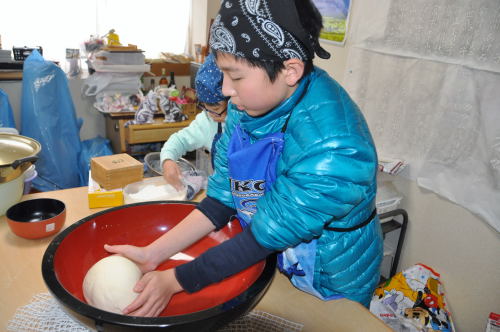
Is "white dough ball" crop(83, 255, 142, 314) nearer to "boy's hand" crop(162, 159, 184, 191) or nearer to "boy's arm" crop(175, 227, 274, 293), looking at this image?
"boy's arm" crop(175, 227, 274, 293)

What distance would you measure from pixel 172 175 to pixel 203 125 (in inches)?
17.7

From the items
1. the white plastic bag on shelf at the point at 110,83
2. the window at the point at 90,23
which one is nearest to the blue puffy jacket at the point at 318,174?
the white plastic bag on shelf at the point at 110,83

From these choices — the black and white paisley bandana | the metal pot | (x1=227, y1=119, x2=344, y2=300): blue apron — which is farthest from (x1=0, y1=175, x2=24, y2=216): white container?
the black and white paisley bandana

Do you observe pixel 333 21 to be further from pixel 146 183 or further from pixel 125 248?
pixel 125 248

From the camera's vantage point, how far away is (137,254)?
0.83 meters

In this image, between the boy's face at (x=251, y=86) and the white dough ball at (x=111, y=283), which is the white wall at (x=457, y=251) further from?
the white dough ball at (x=111, y=283)

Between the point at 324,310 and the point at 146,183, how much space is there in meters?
0.76

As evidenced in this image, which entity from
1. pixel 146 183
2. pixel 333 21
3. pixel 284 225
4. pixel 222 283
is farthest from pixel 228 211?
pixel 333 21

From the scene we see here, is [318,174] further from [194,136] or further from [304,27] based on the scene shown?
[194,136]

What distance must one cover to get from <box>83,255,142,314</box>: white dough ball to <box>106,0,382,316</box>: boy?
3cm

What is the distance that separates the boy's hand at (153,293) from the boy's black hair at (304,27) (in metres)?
0.43

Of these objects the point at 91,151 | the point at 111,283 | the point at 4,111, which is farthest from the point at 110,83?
the point at 111,283

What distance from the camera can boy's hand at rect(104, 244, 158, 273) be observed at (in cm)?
83

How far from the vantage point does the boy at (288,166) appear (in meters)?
0.63
